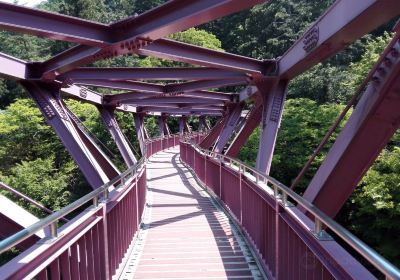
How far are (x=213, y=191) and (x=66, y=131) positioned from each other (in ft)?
14.4

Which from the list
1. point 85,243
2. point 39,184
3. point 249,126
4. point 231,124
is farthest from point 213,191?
point 39,184

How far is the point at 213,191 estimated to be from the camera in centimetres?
1255

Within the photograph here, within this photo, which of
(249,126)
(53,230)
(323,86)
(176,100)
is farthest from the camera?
(323,86)

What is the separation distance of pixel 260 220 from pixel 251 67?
16.6ft

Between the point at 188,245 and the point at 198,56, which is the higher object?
the point at 198,56

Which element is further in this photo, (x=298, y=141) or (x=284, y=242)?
(x=298, y=141)

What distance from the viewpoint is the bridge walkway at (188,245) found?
5.98m

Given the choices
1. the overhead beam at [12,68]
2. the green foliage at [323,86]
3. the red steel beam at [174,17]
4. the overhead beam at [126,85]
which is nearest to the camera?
the red steel beam at [174,17]

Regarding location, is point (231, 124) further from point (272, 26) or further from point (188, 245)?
point (272, 26)

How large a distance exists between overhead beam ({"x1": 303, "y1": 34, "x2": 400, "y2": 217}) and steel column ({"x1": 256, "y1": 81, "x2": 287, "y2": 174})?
398cm

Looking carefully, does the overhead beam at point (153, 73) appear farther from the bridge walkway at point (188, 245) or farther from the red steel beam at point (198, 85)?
the bridge walkway at point (188, 245)

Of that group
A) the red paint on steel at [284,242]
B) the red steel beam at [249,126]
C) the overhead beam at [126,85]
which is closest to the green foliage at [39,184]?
the overhead beam at [126,85]

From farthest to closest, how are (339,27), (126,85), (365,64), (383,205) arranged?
(365,64) < (383,205) < (126,85) < (339,27)

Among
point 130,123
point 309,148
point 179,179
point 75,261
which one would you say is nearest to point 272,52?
point 130,123
